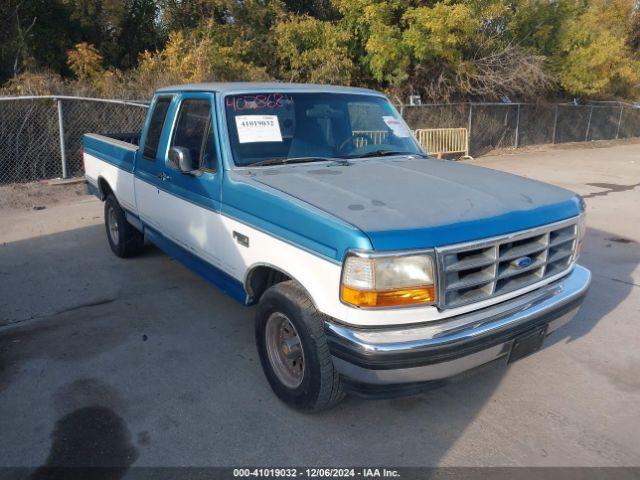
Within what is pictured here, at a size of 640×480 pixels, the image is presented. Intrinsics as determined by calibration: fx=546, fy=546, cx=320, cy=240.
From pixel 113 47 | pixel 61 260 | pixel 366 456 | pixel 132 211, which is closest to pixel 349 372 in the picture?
pixel 366 456

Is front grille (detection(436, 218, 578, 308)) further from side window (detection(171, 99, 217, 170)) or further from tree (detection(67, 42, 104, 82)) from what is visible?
tree (detection(67, 42, 104, 82))

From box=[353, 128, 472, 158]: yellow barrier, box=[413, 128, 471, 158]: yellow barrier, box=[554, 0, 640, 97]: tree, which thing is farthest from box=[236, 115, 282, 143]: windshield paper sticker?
box=[554, 0, 640, 97]: tree

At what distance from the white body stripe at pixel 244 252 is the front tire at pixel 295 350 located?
111mm

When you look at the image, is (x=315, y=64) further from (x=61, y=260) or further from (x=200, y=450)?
(x=200, y=450)

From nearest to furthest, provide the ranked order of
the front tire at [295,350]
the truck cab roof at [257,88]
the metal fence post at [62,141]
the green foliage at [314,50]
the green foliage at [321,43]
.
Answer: the front tire at [295,350] → the truck cab roof at [257,88] → the metal fence post at [62,141] → the green foliage at [321,43] → the green foliage at [314,50]

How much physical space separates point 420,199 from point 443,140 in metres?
14.0

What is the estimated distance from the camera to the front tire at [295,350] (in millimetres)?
2996

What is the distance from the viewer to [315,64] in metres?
17.1

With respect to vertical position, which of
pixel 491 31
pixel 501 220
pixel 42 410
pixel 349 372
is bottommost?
pixel 42 410

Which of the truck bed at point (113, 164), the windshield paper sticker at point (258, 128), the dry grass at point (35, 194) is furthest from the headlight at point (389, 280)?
the dry grass at point (35, 194)

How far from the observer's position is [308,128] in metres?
4.23

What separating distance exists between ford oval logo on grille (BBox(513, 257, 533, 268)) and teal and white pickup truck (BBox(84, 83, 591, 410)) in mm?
12

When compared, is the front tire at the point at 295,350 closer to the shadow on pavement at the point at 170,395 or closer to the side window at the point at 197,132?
the shadow on pavement at the point at 170,395

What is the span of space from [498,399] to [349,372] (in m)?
1.28
